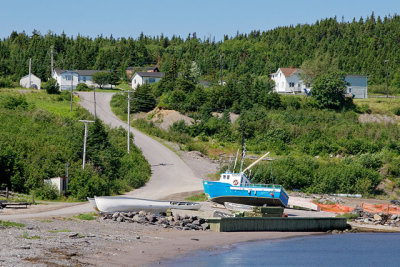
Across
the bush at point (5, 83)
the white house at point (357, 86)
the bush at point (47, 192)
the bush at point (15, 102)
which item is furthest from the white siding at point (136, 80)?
the bush at point (47, 192)

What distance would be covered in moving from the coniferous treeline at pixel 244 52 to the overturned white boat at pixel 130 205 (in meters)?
68.5

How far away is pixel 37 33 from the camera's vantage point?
505 ft

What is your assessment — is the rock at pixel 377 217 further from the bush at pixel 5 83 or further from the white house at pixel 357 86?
the bush at pixel 5 83

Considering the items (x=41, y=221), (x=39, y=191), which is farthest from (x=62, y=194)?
(x=41, y=221)

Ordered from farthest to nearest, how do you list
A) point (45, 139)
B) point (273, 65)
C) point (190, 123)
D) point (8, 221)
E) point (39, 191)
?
point (273, 65) < point (190, 123) < point (45, 139) < point (39, 191) < point (8, 221)

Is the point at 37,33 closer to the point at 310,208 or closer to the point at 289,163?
the point at 289,163

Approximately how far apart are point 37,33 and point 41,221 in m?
128

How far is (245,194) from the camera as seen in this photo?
51.3 metres

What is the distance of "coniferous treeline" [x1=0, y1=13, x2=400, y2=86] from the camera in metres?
120

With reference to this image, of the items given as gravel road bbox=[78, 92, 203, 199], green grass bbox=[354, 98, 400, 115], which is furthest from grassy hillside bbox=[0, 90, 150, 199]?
green grass bbox=[354, 98, 400, 115]

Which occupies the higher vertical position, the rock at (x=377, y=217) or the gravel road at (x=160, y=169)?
the gravel road at (x=160, y=169)

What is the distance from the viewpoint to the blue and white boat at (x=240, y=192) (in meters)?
50.8

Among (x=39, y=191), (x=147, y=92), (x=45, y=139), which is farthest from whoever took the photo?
(x=147, y=92)

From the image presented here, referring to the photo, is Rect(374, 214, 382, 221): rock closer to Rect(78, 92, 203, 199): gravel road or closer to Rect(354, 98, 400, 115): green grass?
Rect(78, 92, 203, 199): gravel road
